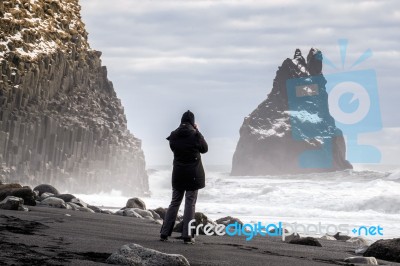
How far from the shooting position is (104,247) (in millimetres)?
8664

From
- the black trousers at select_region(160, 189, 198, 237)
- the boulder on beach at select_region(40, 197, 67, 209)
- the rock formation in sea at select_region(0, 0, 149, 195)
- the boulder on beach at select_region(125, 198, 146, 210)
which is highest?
the rock formation in sea at select_region(0, 0, 149, 195)

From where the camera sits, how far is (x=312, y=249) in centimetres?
1129

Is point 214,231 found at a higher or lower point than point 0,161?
lower

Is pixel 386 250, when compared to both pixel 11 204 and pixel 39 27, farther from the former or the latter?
pixel 39 27

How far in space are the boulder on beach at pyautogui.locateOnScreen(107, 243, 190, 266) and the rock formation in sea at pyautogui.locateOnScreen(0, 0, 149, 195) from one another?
48065 millimetres

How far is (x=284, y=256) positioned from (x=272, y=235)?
5198mm

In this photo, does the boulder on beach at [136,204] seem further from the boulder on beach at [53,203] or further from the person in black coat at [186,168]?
the person in black coat at [186,168]

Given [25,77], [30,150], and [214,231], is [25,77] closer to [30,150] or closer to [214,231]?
[30,150]

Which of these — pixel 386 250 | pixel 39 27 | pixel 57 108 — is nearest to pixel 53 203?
pixel 386 250

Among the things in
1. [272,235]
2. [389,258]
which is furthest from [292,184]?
[389,258]

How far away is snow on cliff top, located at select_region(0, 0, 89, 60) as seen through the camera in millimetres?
56619

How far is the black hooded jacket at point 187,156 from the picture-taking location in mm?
10797

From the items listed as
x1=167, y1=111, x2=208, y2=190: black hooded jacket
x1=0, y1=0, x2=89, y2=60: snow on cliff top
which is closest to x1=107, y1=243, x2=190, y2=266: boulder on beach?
x1=167, y1=111, x2=208, y2=190: black hooded jacket

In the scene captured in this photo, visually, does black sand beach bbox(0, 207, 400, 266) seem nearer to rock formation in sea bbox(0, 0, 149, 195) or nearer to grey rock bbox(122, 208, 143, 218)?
grey rock bbox(122, 208, 143, 218)
